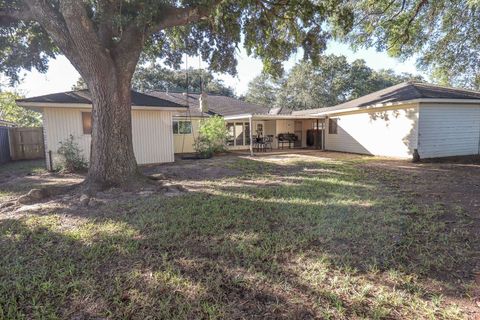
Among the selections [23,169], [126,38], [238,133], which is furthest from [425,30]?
[23,169]

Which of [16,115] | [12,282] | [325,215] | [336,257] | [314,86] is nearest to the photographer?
[12,282]

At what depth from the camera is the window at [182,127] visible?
49.9 ft

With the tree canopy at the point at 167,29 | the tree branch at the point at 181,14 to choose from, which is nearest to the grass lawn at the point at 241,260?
the tree canopy at the point at 167,29

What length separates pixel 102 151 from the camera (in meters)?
5.87

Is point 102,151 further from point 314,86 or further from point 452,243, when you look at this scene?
point 314,86

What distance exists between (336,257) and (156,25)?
6.29m

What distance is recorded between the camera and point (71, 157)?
9266 mm

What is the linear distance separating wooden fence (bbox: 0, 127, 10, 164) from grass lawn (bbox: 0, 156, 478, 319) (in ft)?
36.3

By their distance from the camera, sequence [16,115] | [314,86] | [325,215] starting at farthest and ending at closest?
[314,86], [16,115], [325,215]

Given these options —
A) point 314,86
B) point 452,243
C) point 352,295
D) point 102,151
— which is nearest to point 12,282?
point 352,295

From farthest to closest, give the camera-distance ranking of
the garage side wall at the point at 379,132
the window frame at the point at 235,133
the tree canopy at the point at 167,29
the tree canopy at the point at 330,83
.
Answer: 1. the tree canopy at the point at 330,83
2. the window frame at the point at 235,133
3. the garage side wall at the point at 379,132
4. the tree canopy at the point at 167,29

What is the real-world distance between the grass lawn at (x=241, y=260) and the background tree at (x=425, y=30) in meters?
8.65

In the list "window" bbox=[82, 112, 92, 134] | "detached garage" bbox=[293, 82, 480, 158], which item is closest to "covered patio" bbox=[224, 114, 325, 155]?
"detached garage" bbox=[293, 82, 480, 158]

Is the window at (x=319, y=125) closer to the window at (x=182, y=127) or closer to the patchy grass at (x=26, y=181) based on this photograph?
the window at (x=182, y=127)
